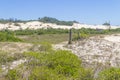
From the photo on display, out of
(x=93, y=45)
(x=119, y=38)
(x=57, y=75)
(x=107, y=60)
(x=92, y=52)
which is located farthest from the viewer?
(x=119, y=38)

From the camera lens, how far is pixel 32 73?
589 inches

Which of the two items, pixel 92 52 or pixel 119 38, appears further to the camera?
pixel 119 38

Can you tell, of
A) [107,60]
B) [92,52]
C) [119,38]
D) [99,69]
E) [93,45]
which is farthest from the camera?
[119,38]

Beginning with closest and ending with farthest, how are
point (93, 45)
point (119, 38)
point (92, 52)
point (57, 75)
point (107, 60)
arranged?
point (57, 75) < point (107, 60) < point (92, 52) < point (93, 45) < point (119, 38)

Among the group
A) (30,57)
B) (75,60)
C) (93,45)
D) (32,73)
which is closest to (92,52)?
(93,45)

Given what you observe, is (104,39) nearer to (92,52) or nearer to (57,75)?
(92,52)

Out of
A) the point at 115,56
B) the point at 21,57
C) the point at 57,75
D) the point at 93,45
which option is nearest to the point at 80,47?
the point at 93,45

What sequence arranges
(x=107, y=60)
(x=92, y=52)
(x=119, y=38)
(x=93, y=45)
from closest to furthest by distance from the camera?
(x=107, y=60), (x=92, y=52), (x=93, y=45), (x=119, y=38)

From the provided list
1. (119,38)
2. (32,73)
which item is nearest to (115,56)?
(119,38)

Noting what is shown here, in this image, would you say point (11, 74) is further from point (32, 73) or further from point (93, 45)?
point (93, 45)

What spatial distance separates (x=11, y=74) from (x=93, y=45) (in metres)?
6.96

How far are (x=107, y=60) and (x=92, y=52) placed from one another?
5.44ft

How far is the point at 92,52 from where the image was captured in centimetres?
1928

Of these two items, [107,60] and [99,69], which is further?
[107,60]
